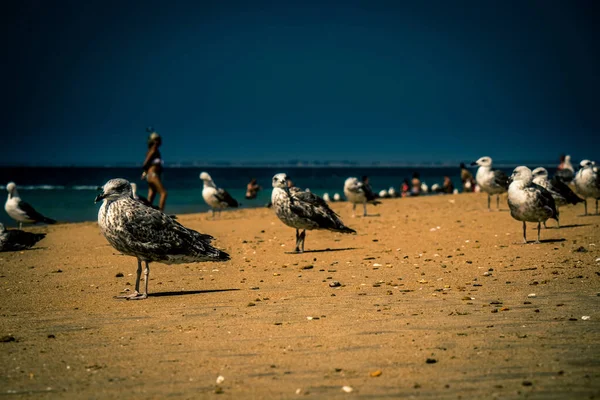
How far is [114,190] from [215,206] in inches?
627

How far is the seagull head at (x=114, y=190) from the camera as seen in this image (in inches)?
382

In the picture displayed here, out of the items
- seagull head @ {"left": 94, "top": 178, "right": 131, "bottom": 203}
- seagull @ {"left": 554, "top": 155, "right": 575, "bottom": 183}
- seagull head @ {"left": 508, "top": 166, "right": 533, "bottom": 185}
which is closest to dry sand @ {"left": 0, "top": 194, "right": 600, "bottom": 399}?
seagull head @ {"left": 94, "top": 178, "right": 131, "bottom": 203}

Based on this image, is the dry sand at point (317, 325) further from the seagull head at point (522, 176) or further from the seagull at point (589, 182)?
the seagull at point (589, 182)

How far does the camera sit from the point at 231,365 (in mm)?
6203

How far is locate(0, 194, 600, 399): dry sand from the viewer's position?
18.5 ft

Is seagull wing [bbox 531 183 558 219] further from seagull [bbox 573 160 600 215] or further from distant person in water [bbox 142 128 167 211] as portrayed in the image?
distant person in water [bbox 142 128 167 211]

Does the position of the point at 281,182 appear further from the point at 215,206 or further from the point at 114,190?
the point at 215,206

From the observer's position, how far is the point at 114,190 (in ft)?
32.0

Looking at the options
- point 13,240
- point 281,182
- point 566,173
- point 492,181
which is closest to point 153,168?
Result: point 13,240

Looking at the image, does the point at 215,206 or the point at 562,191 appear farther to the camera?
the point at 215,206

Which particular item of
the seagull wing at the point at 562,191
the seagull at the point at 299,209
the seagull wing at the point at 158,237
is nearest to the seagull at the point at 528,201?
the seagull at the point at 299,209

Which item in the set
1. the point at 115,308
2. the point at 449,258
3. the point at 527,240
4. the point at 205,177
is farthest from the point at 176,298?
the point at 205,177

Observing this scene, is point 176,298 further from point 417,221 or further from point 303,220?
point 417,221

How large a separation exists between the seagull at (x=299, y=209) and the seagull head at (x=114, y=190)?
16.4 ft
